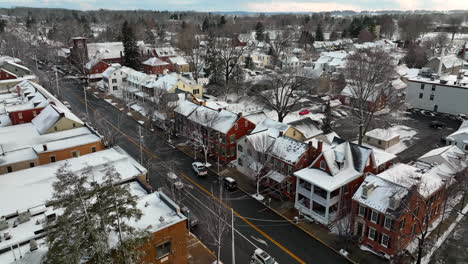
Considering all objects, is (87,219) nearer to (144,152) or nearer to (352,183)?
(352,183)

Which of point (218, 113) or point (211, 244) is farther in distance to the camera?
point (218, 113)

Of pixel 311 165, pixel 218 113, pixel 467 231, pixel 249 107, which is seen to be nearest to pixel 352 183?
pixel 311 165

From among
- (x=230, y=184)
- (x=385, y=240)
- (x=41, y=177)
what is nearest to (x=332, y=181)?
(x=385, y=240)

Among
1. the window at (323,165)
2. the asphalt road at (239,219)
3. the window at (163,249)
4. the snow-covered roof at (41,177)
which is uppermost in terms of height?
the window at (323,165)

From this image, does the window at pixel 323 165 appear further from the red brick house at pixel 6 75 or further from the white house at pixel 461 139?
the red brick house at pixel 6 75

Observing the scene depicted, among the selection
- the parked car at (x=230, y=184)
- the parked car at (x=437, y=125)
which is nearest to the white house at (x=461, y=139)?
the parked car at (x=437, y=125)

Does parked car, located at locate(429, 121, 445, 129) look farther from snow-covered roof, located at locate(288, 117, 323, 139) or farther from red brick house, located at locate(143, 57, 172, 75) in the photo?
red brick house, located at locate(143, 57, 172, 75)
